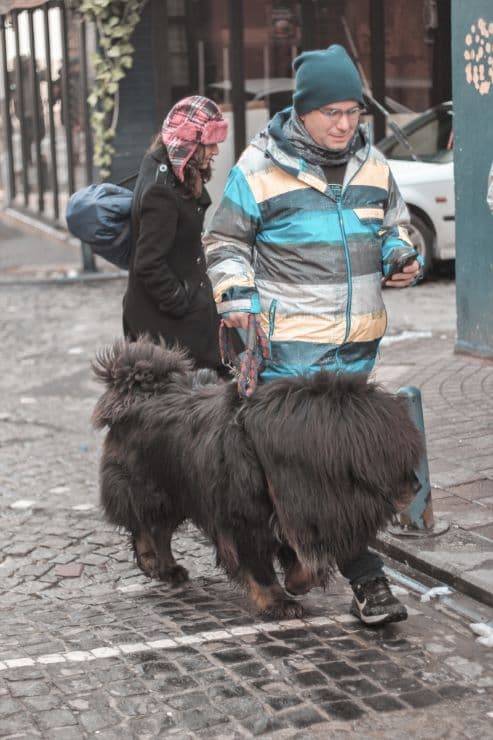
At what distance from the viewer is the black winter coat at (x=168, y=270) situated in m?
5.31

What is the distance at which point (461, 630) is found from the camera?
4.41 m

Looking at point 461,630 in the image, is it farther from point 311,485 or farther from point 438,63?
point 438,63

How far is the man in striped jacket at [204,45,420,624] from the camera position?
4230 mm

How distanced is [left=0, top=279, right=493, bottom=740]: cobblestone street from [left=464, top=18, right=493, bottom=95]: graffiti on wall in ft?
12.7

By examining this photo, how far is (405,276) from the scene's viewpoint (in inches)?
170

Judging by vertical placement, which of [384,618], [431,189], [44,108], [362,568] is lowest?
[384,618]

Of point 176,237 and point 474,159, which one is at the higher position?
point 474,159

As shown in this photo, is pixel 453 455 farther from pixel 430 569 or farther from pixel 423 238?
pixel 423 238

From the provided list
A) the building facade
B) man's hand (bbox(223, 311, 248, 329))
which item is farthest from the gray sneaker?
the building facade

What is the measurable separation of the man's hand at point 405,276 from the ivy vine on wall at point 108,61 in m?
10.7

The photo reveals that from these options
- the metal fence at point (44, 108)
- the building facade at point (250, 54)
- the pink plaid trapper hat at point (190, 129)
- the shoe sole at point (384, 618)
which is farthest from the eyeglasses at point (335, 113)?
the metal fence at point (44, 108)

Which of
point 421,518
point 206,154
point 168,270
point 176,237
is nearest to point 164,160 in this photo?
point 206,154

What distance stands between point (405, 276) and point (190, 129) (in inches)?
54.7

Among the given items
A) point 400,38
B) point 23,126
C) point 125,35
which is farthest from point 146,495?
point 23,126
